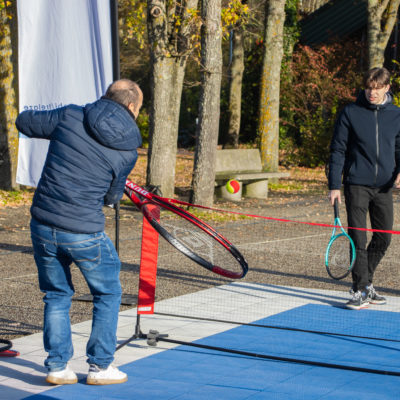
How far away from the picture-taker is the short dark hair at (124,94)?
472cm

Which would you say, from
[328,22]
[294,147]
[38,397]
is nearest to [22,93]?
[38,397]

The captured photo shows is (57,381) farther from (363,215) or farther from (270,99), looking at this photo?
(270,99)

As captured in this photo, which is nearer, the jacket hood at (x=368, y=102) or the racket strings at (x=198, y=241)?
the racket strings at (x=198, y=241)

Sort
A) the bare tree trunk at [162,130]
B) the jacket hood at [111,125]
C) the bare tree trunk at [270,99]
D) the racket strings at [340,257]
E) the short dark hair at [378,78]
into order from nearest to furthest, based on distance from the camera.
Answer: the jacket hood at [111,125]
the short dark hair at [378,78]
the racket strings at [340,257]
the bare tree trunk at [162,130]
the bare tree trunk at [270,99]

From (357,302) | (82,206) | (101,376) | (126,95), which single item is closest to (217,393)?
(101,376)

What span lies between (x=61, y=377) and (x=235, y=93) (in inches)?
962

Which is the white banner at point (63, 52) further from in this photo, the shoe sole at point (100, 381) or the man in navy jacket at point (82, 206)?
the shoe sole at point (100, 381)

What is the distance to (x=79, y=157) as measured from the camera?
179 inches

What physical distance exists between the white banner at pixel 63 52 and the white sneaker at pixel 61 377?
307 centimetres

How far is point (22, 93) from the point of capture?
7.39 m

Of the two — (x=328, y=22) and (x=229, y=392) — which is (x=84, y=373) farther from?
(x=328, y=22)

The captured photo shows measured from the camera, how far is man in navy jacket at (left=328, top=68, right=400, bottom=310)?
23.1 feet

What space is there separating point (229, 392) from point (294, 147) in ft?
76.4

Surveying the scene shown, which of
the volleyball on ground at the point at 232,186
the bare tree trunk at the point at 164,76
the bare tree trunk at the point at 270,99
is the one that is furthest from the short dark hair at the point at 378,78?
the bare tree trunk at the point at 270,99
